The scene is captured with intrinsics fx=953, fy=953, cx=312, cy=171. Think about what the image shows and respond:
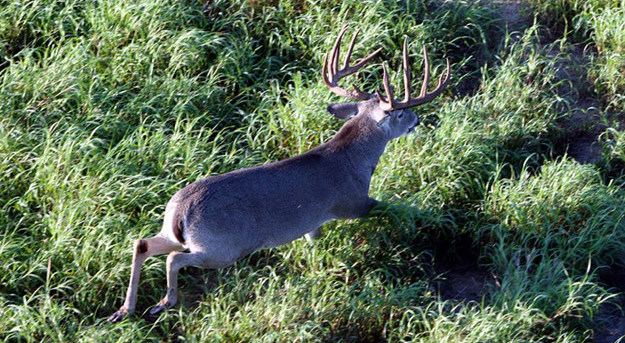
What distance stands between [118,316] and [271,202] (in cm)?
106

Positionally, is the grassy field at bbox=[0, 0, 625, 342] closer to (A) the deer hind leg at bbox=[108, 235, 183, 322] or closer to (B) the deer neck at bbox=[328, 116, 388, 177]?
(A) the deer hind leg at bbox=[108, 235, 183, 322]

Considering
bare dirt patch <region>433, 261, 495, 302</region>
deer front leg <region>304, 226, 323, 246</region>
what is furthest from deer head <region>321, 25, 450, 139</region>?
bare dirt patch <region>433, 261, 495, 302</region>

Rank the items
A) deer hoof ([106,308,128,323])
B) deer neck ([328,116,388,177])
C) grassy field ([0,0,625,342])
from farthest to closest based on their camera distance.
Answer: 1. deer neck ([328,116,388,177])
2. grassy field ([0,0,625,342])
3. deer hoof ([106,308,128,323])

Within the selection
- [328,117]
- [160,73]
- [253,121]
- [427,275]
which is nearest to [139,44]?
[160,73]

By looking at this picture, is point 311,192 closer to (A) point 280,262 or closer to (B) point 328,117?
(A) point 280,262

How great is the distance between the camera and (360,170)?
5.98 metres

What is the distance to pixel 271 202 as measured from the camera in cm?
545

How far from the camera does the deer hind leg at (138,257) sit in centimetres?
528

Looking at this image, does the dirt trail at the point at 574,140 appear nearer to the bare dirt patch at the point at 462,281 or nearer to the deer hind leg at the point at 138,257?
the bare dirt patch at the point at 462,281

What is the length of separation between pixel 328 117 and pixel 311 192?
1.15m

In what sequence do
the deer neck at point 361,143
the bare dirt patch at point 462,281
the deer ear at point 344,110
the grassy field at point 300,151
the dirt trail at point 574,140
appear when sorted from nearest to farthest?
the grassy field at point 300,151, the dirt trail at point 574,140, the bare dirt patch at point 462,281, the deer neck at point 361,143, the deer ear at point 344,110

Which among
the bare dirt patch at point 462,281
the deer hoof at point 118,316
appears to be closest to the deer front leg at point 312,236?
the bare dirt patch at point 462,281

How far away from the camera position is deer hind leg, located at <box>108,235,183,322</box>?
5.28m

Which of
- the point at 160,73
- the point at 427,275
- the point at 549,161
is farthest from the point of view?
the point at 160,73
